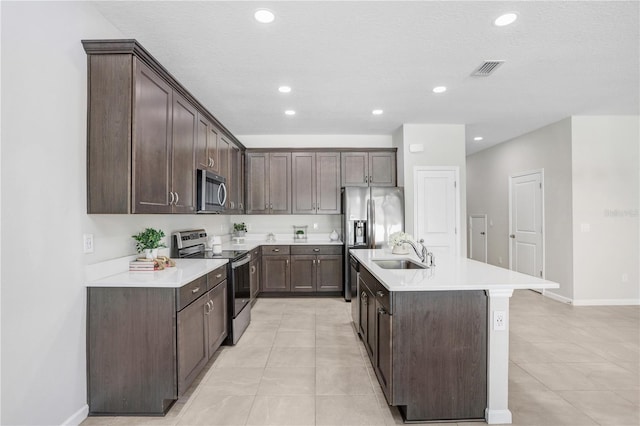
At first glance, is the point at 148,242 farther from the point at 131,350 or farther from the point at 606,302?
the point at 606,302

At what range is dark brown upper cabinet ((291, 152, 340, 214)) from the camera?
17.4 ft

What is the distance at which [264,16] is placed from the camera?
2184mm

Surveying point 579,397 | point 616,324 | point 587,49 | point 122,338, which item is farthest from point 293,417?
point 616,324

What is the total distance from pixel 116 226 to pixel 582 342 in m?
4.52

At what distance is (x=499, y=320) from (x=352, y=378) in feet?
4.01

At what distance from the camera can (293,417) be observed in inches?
80.8

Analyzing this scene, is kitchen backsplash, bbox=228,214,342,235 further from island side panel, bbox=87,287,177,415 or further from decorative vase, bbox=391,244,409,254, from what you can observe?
island side panel, bbox=87,287,177,415

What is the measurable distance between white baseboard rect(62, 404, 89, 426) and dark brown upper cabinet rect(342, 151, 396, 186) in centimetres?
415

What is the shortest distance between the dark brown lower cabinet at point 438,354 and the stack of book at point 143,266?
1.82 m

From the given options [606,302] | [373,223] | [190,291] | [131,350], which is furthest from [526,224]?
[131,350]

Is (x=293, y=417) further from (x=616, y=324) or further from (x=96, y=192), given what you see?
(x=616, y=324)

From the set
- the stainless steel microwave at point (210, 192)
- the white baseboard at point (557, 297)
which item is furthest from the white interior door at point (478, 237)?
the stainless steel microwave at point (210, 192)

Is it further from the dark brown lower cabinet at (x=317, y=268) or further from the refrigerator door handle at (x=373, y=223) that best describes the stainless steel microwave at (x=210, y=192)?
the refrigerator door handle at (x=373, y=223)

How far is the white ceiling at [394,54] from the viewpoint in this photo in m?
2.16
